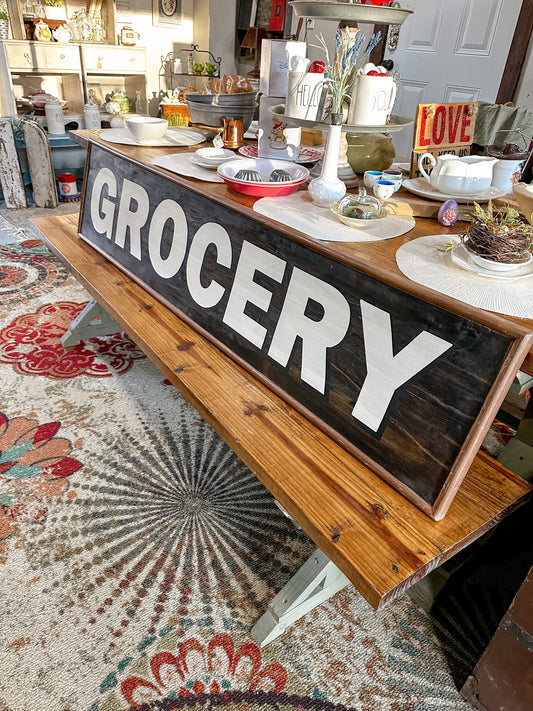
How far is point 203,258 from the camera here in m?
1.31

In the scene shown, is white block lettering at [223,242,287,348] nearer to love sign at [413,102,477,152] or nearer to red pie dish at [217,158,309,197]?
red pie dish at [217,158,309,197]

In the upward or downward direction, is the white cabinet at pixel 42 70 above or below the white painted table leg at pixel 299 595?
above

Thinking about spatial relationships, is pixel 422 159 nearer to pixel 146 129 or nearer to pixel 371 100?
pixel 371 100

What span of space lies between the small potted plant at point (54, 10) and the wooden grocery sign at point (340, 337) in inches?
172

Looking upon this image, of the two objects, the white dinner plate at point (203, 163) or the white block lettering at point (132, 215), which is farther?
the white block lettering at point (132, 215)

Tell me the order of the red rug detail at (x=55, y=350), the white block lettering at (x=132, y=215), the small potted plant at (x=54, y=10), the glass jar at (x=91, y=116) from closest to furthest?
the white block lettering at (x=132, y=215) → the red rug detail at (x=55, y=350) → the glass jar at (x=91, y=116) → the small potted plant at (x=54, y=10)

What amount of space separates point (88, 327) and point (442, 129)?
1.52m

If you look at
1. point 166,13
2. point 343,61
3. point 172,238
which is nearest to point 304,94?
point 343,61

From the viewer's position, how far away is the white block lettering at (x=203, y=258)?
1233mm

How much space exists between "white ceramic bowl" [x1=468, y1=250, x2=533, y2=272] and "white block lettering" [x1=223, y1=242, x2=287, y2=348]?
1.26 ft

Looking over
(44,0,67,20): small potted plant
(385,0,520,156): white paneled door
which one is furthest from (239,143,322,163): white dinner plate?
(44,0,67,20): small potted plant

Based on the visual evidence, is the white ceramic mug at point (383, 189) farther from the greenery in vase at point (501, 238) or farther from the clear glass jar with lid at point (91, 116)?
the clear glass jar with lid at point (91, 116)

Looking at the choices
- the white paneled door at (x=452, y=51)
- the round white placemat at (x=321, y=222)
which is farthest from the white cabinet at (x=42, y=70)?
the round white placemat at (x=321, y=222)

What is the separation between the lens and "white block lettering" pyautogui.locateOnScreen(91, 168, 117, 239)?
1692 mm
